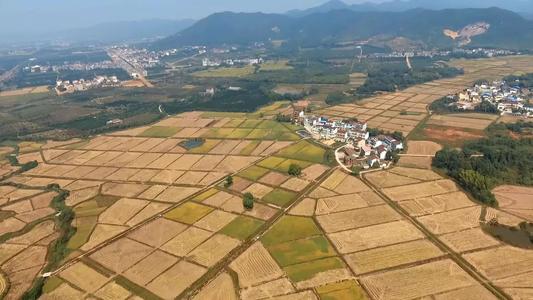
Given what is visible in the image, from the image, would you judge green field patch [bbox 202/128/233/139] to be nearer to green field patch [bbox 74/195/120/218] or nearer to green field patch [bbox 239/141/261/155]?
green field patch [bbox 239/141/261/155]

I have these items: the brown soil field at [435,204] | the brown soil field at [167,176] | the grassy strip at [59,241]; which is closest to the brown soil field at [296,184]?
the brown soil field at [435,204]

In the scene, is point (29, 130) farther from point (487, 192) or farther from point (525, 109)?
point (525, 109)

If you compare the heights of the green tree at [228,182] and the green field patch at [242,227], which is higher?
the green tree at [228,182]

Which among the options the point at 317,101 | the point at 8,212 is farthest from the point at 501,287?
the point at 317,101

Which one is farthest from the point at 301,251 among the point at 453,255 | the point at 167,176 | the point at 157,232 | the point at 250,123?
the point at 250,123

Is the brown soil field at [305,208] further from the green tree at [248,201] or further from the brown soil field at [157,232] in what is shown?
the brown soil field at [157,232]

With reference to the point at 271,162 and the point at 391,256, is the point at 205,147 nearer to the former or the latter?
the point at 271,162

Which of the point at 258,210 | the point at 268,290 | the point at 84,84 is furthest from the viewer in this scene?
the point at 84,84
